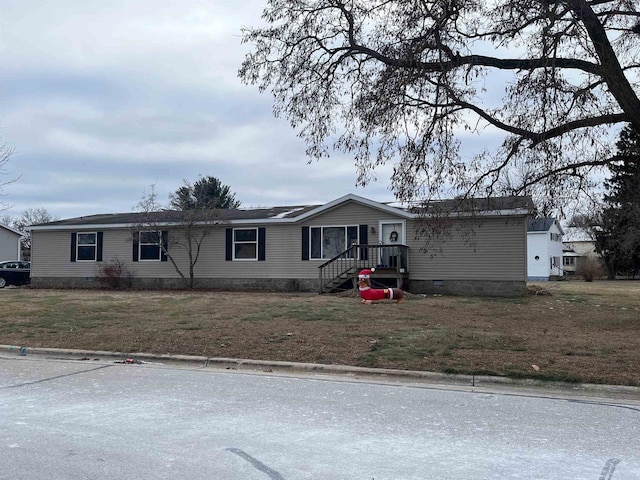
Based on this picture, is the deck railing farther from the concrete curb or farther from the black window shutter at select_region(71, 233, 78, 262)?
the black window shutter at select_region(71, 233, 78, 262)

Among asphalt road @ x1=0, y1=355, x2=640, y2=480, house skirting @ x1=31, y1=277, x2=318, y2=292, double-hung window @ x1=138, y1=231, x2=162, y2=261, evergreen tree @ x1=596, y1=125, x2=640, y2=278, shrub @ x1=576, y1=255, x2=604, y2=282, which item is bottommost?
asphalt road @ x1=0, y1=355, x2=640, y2=480

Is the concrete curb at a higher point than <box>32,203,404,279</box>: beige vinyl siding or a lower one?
lower

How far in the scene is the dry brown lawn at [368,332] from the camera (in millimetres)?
8578

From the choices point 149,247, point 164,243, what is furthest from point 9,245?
point 164,243

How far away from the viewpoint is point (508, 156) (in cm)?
1208

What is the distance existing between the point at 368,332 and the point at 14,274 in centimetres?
2375

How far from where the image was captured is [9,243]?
4194cm

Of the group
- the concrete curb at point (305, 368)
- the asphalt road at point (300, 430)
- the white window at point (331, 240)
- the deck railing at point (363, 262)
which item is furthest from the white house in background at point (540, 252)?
the asphalt road at point (300, 430)

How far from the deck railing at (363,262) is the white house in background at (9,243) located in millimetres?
29229

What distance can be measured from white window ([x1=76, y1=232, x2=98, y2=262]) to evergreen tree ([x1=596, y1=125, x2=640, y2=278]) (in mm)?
20312

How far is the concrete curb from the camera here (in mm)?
7527

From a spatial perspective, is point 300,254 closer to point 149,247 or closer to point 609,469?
point 149,247

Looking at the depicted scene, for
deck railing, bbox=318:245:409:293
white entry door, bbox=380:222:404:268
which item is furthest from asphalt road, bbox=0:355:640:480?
white entry door, bbox=380:222:404:268

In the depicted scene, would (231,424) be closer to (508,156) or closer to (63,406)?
(63,406)
